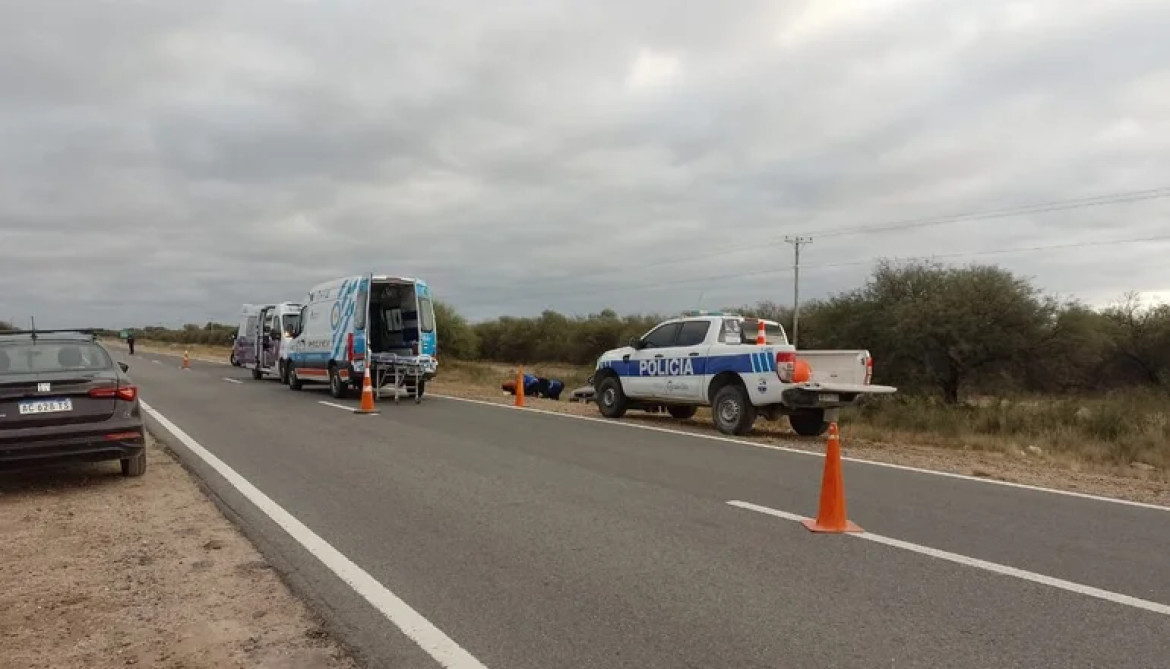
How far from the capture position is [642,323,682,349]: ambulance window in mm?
15359

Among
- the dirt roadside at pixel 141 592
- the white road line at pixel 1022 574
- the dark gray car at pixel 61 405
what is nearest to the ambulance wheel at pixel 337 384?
the dark gray car at pixel 61 405

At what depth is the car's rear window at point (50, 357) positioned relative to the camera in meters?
8.66

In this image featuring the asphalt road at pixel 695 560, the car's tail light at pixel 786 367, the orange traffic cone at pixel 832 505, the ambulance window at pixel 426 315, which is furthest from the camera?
the ambulance window at pixel 426 315

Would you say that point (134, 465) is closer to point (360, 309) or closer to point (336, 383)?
point (360, 309)

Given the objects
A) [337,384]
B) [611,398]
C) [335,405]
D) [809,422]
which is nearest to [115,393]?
[611,398]

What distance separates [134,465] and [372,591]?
217 inches

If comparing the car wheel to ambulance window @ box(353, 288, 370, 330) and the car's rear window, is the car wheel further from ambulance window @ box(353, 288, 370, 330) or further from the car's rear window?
ambulance window @ box(353, 288, 370, 330)

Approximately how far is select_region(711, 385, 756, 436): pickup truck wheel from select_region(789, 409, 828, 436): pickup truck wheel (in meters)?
1.07

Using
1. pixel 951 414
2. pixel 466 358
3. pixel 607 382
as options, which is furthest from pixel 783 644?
pixel 466 358

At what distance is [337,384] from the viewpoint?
68.2 feet

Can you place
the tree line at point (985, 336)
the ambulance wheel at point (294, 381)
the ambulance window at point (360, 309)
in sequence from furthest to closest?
1. the tree line at point (985, 336)
2. the ambulance wheel at point (294, 381)
3. the ambulance window at point (360, 309)

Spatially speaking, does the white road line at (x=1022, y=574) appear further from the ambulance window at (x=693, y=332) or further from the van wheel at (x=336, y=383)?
the van wheel at (x=336, y=383)

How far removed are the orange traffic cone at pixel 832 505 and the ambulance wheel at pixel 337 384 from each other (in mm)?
15676

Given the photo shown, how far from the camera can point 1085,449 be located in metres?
14.3
